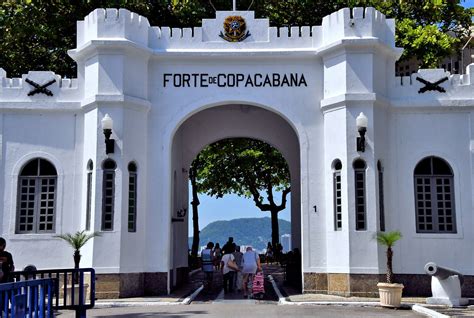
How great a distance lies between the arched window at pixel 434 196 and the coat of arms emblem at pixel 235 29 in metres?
5.85

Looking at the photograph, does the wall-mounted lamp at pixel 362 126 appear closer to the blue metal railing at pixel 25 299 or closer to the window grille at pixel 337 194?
the window grille at pixel 337 194

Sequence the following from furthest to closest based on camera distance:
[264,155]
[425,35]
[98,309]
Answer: [264,155] < [425,35] < [98,309]

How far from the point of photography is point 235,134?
21.8 m

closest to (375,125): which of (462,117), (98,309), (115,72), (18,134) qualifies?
(462,117)

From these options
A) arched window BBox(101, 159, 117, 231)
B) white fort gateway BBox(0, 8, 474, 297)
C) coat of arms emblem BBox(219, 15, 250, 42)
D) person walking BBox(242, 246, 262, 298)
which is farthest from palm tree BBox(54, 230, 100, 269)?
coat of arms emblem BBox(219, 15, 250, 42)

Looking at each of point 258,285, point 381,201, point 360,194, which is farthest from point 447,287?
point 258,285

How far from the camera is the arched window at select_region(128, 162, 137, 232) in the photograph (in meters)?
16.6

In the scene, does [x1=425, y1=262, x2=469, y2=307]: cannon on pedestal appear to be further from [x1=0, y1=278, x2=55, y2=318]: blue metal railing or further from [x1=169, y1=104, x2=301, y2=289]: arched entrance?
[x1=0, y1=278, x2=55, y2=318]: blue metal railing

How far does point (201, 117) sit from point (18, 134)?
6.17m

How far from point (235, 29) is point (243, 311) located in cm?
780

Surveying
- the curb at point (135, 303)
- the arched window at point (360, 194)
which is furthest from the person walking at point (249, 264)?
the arched window at point (360, 194)

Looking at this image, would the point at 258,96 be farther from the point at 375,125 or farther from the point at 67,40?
the point at 67,40

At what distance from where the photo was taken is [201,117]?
21.5m

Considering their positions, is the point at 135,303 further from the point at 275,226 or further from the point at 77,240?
the point at 275,226
